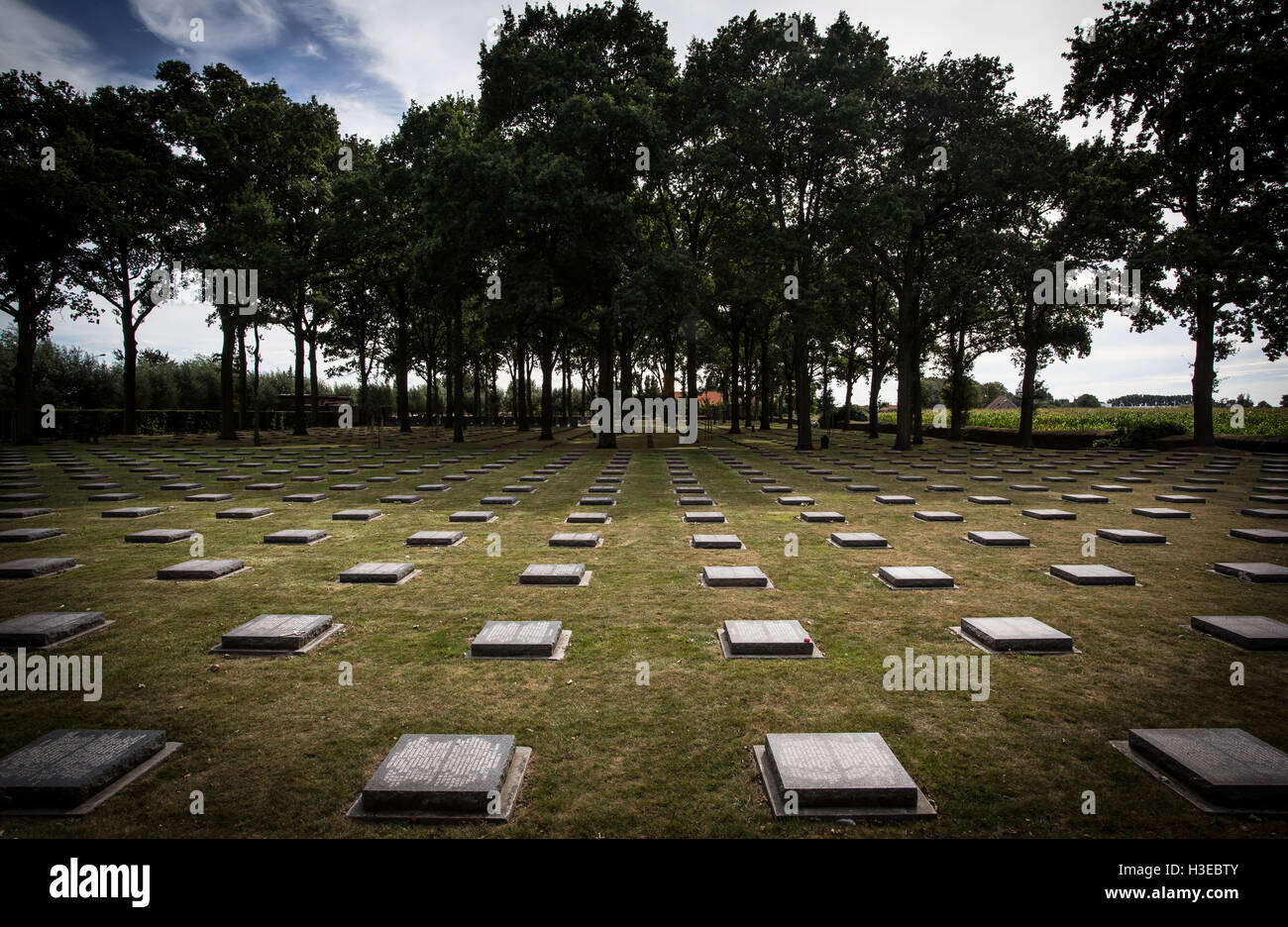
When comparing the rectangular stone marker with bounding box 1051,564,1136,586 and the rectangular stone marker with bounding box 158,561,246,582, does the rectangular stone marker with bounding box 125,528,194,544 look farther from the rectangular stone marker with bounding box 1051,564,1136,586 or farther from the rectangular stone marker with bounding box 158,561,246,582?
the rectangular stone marker with bounding box 1051,564,1136,586

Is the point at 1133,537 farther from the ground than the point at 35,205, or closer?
closer

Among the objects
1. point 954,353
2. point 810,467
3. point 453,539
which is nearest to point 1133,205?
point 954,353

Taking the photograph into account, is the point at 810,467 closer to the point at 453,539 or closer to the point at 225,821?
the point at 453,539

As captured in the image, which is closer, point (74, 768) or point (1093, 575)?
point (74, 768)

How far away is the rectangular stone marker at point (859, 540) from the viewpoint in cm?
855

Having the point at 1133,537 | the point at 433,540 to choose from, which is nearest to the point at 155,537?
the point at 433,540

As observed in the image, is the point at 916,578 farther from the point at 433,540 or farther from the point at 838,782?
the point at 433,540

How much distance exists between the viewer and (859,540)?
338 inches

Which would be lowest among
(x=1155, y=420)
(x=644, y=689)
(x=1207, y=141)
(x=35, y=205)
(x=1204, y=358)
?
(x=644, y=689)

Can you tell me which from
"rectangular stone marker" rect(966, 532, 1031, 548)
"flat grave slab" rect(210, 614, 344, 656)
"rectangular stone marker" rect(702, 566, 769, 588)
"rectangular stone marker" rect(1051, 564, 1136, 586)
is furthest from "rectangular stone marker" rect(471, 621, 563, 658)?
"rectangular stone marker" rect(966, 532, 1031, 548)

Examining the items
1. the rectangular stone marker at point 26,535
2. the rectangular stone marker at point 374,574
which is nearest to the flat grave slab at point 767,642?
the rectangular stone marker at point 374,574

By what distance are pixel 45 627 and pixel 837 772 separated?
591 centimetres

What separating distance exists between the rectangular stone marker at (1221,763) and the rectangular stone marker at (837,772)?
4.46 feet

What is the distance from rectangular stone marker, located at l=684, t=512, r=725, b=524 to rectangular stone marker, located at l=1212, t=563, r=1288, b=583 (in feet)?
20.6
